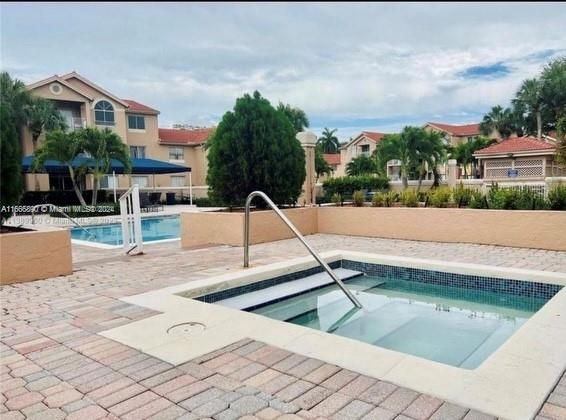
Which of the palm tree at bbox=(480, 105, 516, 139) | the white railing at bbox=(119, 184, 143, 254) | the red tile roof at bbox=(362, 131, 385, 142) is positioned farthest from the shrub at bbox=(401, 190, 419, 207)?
the red tile roof at bbox=(362, 131, 385, 142)

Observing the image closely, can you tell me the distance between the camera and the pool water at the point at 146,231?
12763 millimetres

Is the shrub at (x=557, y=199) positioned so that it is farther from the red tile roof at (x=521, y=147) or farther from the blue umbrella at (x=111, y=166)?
the red tile roof at (x=521, y=147)

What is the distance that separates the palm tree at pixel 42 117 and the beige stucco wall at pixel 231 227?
18225 mm

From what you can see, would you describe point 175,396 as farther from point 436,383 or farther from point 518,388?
point 518,388

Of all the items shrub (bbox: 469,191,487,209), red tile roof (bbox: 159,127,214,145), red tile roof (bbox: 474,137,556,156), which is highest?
red tile roof (bbox: 159,127,214,145)

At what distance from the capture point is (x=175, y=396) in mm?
2387

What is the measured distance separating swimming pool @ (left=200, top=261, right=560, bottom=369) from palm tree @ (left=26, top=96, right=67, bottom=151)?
22597mm

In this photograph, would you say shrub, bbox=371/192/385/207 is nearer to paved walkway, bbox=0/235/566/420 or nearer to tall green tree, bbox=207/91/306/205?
tall green tree, bbox=207/91/306/205

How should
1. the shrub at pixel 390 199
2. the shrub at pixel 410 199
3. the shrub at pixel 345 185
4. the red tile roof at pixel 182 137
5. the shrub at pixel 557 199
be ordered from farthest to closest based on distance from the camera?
the red tile roof at pixel 182 137, the shrub at pixel 345 185, the shrub at pixel 390 199, the shrub at pixel 410 199, the shrub at pixel 557 199

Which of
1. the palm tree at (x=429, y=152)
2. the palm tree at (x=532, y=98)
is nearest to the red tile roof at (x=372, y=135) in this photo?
the palm tree at (x=532, y=98)

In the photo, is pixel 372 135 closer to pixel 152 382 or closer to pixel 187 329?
pixel 187 329

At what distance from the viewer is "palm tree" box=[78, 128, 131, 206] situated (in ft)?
62.1

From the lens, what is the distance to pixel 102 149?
19109mm

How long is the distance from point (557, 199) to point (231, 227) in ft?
20.1
